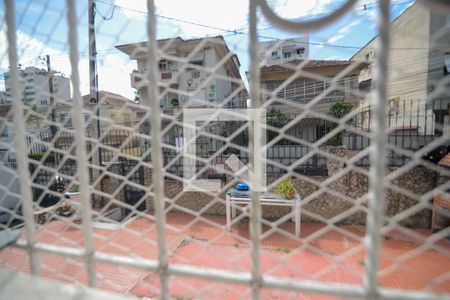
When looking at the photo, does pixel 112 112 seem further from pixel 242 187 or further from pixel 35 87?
pixel 242 187

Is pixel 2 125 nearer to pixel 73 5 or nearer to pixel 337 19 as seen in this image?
Answer: pixel 73 5

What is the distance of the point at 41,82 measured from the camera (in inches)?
40.4

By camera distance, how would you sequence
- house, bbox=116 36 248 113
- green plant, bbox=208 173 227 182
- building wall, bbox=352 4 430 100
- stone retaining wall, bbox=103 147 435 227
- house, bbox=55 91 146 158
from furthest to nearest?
green plant, bbox=208 173 227 182 < stone retaining wall, bbox=103 147 435 227 < house, bbox=55 91 146 158 < house, bbox=116 36 248 113 < building wall, bbox=352 4 430 100

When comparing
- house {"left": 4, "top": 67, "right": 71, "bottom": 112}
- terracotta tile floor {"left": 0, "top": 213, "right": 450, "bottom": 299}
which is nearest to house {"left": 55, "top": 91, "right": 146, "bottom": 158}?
house {"left": 4, "top": 67, "right": 71, "bottom": 112}

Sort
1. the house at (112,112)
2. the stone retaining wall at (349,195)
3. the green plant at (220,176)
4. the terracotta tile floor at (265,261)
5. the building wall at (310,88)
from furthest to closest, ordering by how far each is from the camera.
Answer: the green plant at (220,176) → the stone retaining wall at (349,195) → the terracotta tile floor at (265,261) → the building wall at (310,88) → the house at (112,112)

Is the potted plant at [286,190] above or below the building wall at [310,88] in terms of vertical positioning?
below

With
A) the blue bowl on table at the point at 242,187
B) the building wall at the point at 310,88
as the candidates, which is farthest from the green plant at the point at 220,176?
the building wall at the point at 310,88

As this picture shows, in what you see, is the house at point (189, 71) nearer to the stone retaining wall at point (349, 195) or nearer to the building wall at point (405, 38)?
the building wall at point (405, 38)

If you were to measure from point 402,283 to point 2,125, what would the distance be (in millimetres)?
4078

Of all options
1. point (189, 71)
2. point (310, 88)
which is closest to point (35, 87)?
point (189, 71)

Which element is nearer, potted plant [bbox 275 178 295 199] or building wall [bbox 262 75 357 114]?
building wall [bbox 262 75 357 114]

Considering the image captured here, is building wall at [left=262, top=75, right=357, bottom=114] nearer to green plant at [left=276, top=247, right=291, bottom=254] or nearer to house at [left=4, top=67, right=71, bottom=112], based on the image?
house at [left=4, top=67, right=71, bottom=112]

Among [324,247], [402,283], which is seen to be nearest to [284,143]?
[324,247]

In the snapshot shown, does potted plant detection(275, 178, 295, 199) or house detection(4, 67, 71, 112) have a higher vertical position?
house detection(4, 67, 71, 112)
